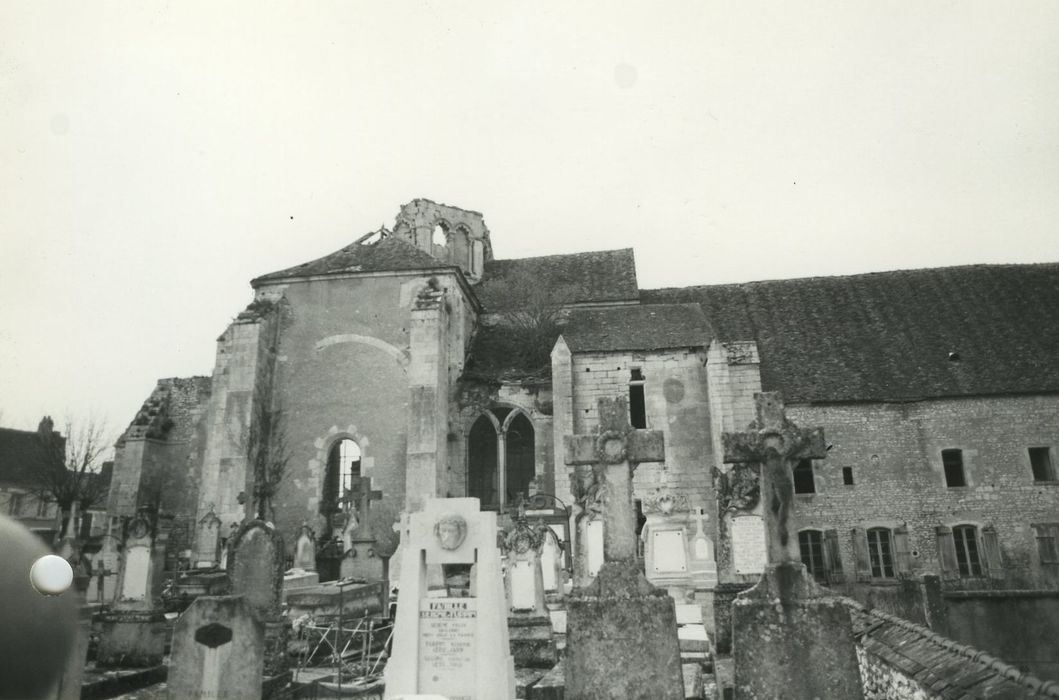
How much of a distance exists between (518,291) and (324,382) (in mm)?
8549

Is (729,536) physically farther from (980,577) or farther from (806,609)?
(980,577)

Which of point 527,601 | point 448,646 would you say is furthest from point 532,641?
point 448,646

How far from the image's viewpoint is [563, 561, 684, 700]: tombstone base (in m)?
→ 5.39

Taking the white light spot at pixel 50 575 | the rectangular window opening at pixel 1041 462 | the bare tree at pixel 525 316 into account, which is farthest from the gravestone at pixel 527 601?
the rectangular window opening at pixel 1041 462

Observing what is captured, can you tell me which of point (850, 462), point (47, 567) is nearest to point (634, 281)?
point (850, 462)

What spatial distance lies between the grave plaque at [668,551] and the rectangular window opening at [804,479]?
11.8 meters

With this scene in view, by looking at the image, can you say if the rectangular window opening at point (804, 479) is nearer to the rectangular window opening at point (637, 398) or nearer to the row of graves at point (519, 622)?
the rectangular window opening at point (637, 398)

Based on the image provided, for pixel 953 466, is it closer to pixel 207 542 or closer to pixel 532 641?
pixel 532 641

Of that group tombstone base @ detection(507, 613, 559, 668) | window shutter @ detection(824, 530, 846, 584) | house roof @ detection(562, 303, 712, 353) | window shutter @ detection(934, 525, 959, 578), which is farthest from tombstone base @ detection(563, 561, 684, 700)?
window shutter @ detection(934, 525, 959, 578)

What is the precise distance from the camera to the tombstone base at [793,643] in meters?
4.92

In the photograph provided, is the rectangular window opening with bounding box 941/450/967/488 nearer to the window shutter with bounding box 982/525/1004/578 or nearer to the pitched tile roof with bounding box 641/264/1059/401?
the window shutter with bounding box 982/525/1004/578

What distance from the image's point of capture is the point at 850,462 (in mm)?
21734

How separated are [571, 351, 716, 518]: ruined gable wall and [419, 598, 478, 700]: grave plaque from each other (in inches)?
520

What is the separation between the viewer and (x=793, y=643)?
5000 mm
